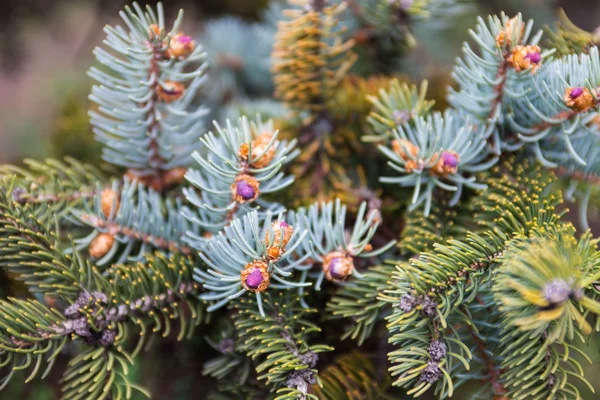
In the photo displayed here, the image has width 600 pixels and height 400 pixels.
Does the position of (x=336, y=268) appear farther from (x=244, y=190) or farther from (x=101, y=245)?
(x=101, y=245)

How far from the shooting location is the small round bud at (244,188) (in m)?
0.38

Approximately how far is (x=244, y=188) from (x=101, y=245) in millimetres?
143

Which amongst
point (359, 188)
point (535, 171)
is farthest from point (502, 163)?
point (359, 188)

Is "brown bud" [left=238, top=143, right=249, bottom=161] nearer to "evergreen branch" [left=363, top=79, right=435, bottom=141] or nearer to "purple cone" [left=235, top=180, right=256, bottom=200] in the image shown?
"purple cone" [left=235, top=180, right=256, bottom=200]

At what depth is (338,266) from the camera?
390 mm

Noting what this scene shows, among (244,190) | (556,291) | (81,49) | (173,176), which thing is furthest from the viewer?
(81,49)

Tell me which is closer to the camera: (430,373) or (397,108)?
(430,373)

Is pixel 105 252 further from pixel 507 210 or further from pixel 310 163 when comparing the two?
pixel 507 210

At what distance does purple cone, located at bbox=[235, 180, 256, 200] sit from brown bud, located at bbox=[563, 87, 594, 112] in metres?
0.25

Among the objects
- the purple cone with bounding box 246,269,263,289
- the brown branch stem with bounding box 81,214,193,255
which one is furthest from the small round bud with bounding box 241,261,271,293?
the brown branch stem with bounding box 81,214,193,255

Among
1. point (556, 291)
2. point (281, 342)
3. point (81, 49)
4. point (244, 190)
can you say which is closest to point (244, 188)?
point (244, 190)

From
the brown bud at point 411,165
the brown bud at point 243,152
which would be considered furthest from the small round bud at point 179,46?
the brown bud at point 411,165

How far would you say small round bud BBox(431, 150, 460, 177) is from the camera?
405 millimetres

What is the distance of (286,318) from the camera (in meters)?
0.39
